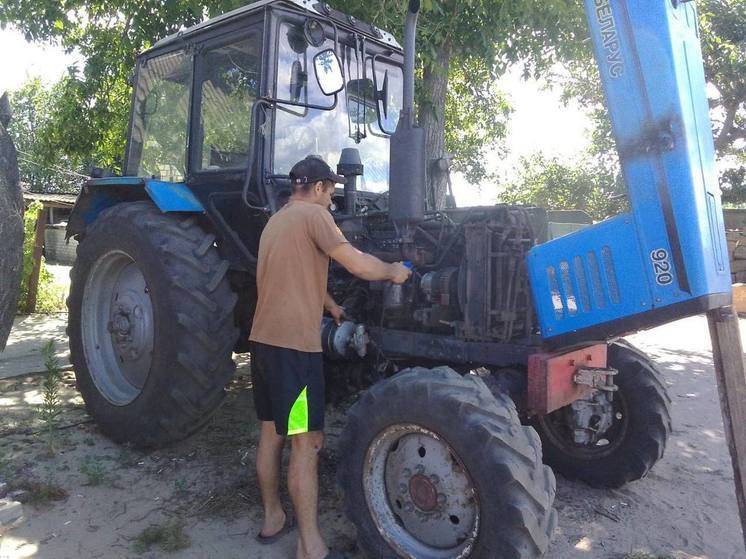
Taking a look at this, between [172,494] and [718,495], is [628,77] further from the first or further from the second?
[172,494]

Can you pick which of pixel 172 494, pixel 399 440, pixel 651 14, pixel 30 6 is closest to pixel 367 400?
pixel 399 440

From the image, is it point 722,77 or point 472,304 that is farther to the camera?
point 722,77

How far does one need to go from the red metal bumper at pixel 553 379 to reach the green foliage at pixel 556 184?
13501 mm

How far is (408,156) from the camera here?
3.03 meters

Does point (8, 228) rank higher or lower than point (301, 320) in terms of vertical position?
higher

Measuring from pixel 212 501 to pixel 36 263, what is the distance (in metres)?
6.58

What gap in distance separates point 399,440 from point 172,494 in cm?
150

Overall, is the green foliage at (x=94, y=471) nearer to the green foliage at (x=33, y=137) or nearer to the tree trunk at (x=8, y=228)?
the tree trunk at (x=8, y=228)

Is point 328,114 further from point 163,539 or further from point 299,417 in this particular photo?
point 163,539

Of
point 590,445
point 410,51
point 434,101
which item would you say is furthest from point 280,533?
point 434,101

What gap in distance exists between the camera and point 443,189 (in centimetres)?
446

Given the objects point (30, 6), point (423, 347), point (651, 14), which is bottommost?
point (423, 347)

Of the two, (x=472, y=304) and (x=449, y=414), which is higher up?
(x=472, y=304)

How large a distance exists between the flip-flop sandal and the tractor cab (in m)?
1.66
